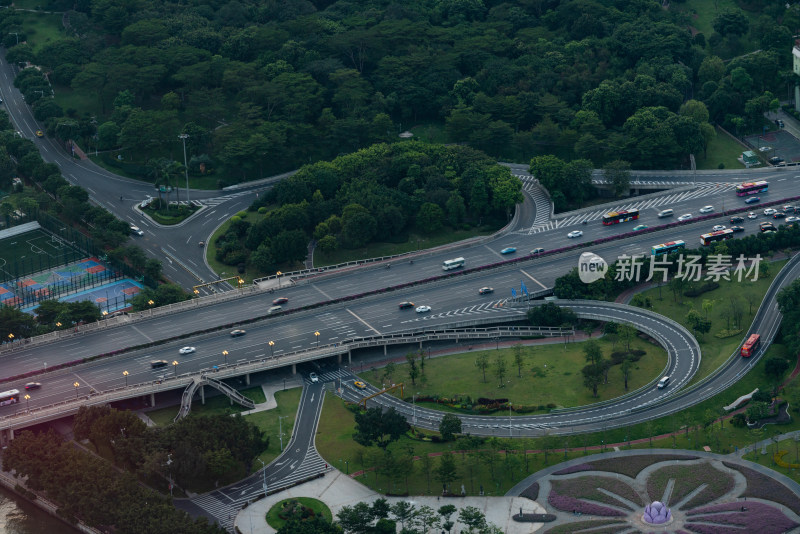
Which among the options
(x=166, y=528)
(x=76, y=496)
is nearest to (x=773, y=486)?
(x=166, y=528)

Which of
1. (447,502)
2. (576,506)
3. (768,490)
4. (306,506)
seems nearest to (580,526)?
(576,506)

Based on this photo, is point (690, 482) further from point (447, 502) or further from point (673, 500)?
point (447, 502)

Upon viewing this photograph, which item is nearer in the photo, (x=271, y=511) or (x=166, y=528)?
(x=166, y=528)

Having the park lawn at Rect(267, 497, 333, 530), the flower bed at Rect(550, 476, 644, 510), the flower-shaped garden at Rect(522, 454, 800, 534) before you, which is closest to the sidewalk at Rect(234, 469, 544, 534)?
the park lawn at Rect(267, 497, 333, 530)

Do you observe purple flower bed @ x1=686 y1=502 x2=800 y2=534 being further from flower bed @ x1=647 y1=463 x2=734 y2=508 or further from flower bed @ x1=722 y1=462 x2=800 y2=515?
flower bed @ x1=647 y1=463 x2=734 y2=508

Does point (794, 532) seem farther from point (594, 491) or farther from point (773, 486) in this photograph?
point (594, 491)

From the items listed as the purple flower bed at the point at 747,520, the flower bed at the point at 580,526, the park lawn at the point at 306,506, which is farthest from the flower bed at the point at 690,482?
the park lawn at the point at 306,506

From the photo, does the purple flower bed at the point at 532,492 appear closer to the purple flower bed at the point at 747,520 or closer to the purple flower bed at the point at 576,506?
the purple flower bed at the point at 576,506
